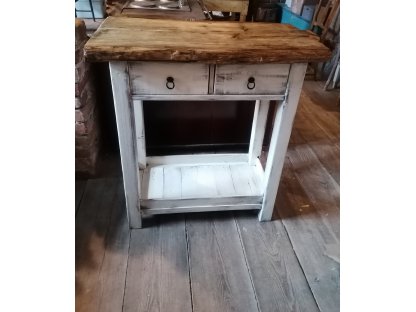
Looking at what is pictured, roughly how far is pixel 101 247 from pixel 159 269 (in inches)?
10.0

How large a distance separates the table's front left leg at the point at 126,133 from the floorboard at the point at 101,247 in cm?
11

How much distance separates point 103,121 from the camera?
1.60 metres

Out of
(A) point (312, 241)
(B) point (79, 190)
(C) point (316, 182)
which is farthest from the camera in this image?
(C) point (316, 182)

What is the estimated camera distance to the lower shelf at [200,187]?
47.5 inches

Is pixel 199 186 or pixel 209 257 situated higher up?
pixel 199 186

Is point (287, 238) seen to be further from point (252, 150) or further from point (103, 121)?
point (103, 121)

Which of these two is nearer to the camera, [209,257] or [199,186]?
[209,257]

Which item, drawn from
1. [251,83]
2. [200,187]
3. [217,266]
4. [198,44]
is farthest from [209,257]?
[198,44]

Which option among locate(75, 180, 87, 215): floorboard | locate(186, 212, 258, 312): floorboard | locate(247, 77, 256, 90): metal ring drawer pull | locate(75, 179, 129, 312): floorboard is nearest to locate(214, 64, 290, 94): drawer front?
locate(247, 77, 256, 90): metal ring drawer pull

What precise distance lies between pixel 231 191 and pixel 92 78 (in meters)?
0.85

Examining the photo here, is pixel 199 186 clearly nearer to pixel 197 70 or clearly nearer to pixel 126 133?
pixel 126 133

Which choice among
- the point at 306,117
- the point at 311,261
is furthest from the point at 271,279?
the point at 306,117

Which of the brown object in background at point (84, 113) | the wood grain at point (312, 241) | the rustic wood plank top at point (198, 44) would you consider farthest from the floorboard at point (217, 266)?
the rustic wood plank top at point (198, 44)

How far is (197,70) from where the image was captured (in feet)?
2.91
